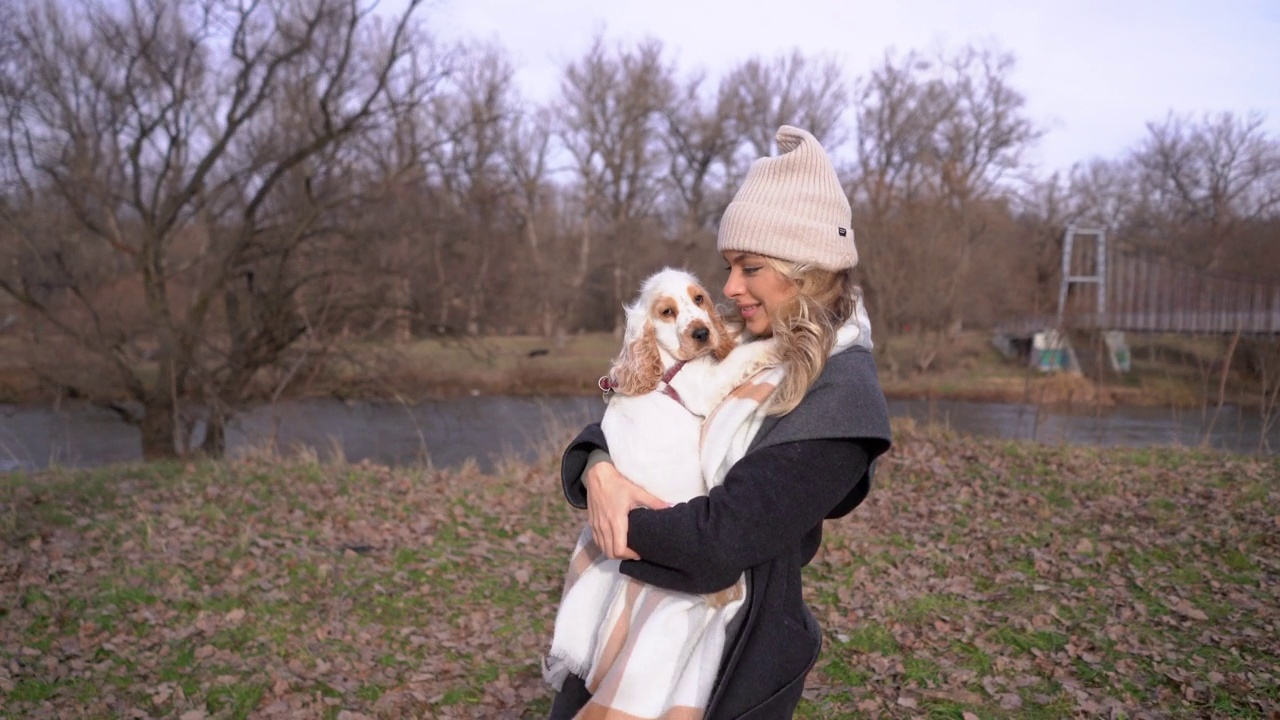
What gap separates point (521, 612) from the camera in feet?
18.5

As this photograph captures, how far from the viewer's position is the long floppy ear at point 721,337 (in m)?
1.83

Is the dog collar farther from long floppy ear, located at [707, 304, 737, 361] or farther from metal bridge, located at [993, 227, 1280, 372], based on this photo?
metal bridge, located at [993, 227, 1280, 372]

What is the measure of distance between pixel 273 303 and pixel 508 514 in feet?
27.2

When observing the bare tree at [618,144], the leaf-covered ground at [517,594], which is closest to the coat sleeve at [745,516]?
the leaf-covered ground at [517,594]

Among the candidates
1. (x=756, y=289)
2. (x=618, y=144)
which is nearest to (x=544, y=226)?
(x=618, y=144)

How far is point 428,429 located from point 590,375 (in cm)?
870

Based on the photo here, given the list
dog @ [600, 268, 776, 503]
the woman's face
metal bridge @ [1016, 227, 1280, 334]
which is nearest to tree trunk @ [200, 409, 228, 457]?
dog @ [600, 268, 776, 503]

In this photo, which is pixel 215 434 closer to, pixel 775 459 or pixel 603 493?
pixel 603 493

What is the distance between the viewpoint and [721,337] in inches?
72.8

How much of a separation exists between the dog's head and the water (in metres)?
11.2

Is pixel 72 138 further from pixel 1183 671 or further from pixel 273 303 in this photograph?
pixel 1183 671

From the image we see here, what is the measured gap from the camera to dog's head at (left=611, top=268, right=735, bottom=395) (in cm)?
183

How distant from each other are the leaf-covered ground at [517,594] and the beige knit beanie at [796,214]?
9.77 feet

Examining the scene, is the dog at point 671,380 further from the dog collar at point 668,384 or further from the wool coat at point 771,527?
the wool coat at point 771,527
